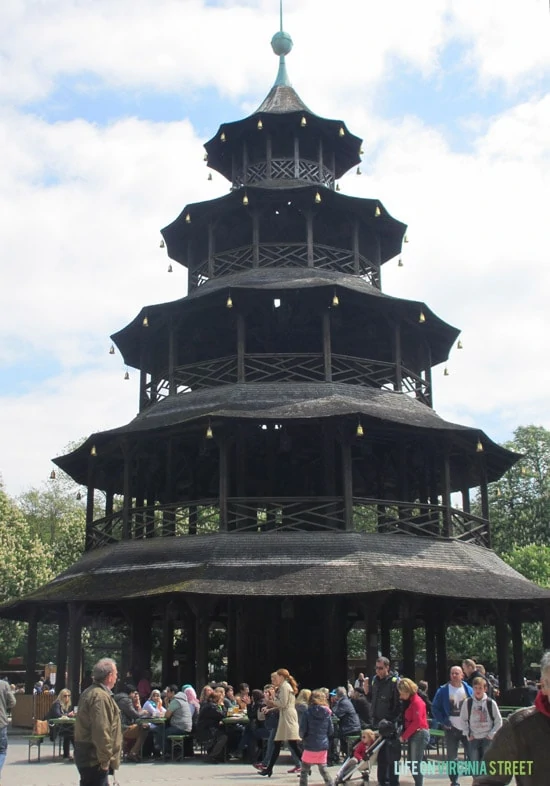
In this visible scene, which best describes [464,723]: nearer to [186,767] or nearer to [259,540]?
[186,767]

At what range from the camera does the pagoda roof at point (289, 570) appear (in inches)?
894

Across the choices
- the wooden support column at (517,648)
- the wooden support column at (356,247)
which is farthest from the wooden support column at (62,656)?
the wooden support column at (356,247)

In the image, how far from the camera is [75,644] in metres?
25.4

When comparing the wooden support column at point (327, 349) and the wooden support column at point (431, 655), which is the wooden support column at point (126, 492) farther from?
the wooden support column at point (431, 655)

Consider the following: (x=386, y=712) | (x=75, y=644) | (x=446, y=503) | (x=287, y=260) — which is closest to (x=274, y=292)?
(x=287, y=260)

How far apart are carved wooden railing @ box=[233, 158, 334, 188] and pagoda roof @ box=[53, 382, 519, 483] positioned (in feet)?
32.1

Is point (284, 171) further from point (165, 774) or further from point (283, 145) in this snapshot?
point (165, 774)

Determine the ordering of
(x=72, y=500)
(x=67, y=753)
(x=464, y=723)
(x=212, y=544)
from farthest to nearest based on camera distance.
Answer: (x=72, y=500)
(x=212, y=544)
(x=67, y=753)
(x=464, y=723)

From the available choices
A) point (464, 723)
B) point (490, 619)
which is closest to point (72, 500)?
point (490, 619)

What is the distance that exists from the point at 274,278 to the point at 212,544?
955 centimetres

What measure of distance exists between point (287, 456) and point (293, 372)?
11.8ft

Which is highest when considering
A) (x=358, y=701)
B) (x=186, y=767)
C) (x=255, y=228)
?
(x=255, y=228)

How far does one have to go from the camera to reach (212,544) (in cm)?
2458

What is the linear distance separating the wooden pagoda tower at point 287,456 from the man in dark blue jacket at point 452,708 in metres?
7.03
